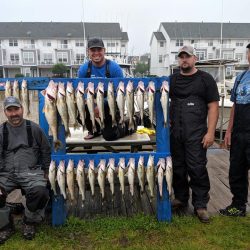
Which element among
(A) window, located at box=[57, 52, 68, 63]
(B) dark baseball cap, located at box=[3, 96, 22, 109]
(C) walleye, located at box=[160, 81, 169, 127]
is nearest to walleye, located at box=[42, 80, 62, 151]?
(B) dark baseball cap, located at box=[3, 96, 22, 109]

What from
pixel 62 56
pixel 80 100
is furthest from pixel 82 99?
pixel 62 56

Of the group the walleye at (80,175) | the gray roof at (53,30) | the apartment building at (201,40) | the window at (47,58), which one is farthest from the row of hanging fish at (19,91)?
the window at (47,58)

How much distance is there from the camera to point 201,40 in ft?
199

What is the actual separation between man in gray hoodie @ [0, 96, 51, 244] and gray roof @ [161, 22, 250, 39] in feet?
191

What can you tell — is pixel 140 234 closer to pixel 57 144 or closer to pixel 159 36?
pixel 57 144

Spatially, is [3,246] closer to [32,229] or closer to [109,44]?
[32,229]

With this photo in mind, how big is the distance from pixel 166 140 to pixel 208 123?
0.57m

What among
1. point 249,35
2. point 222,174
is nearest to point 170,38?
point 249,35

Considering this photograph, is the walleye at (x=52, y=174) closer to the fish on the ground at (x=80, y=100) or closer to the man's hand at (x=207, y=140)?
the fish on the ground at (x=80, y=100)

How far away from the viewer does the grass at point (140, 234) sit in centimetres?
371

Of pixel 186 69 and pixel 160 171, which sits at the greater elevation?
pixel 186 69

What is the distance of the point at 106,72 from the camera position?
15.2 ft

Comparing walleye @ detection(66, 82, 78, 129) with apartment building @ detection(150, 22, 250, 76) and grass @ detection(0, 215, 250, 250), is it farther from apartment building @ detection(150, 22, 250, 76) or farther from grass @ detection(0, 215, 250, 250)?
apartment building @ detection(150, 22, 250, 76)

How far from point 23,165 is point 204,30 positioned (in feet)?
206
